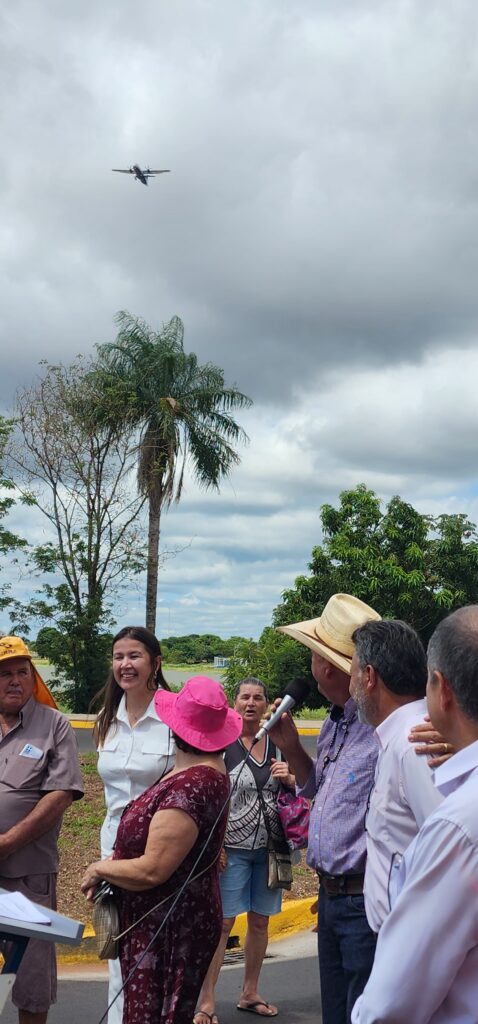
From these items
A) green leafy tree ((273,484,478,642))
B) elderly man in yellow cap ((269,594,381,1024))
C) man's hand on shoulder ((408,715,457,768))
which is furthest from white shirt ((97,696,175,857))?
green leafy tree ((273,484,478,642))

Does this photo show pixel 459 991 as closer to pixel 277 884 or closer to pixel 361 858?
pixel 361 858

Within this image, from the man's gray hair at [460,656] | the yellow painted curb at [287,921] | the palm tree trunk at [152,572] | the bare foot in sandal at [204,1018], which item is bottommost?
the yellow painted curb at [287,921]

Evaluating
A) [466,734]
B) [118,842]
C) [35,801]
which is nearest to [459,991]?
[466,734]

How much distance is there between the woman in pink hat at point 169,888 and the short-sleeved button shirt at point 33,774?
4.13 ft

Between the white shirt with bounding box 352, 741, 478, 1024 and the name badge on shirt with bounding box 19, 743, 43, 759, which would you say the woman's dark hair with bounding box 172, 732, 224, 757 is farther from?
the white shirt with bounding box 352, 741, 478, 1024

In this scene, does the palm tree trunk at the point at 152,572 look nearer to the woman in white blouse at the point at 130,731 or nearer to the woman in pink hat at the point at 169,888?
the woman in white blouse at the point at 130,731

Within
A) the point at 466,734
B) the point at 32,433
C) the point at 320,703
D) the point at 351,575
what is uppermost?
the point at 32,433

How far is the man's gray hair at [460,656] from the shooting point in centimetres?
199

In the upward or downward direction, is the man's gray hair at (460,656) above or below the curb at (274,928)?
above

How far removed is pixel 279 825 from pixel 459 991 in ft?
13.4

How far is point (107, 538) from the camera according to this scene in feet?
76.4

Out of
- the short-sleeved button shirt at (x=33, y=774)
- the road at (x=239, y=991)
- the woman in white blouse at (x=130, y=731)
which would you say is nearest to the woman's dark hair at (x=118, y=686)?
the woman in white blouse at (x=130, y=731)

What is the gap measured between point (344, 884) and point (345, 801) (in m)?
0.32

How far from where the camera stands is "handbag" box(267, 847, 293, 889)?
5602mm
